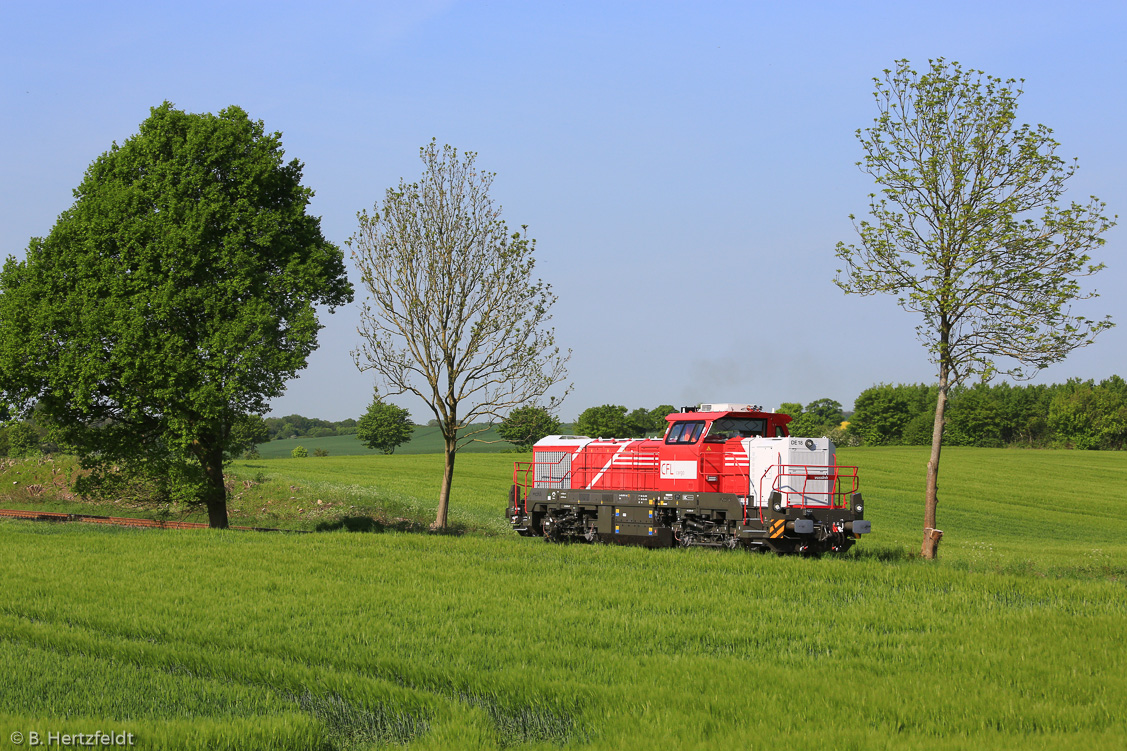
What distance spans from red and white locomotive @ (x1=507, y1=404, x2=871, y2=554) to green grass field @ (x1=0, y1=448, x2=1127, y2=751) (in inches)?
75.5

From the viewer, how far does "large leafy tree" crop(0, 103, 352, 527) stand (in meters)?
25.3

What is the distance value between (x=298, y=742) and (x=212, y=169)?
23.9m

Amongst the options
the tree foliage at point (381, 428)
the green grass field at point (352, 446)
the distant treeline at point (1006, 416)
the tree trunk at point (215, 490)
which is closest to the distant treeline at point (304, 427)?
the green grass field at point (352, 446)

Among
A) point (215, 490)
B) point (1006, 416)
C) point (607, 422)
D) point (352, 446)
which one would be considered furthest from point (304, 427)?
point (215, 490)

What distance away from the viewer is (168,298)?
998 inches

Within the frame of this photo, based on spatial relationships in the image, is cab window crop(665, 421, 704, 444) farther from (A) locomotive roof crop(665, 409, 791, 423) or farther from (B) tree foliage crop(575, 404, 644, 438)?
(B) tree foliage crop(575, 404, 644, 438)

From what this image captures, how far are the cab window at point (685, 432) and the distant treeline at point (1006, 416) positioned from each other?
90461mm

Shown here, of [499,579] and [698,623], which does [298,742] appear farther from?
[499,579]

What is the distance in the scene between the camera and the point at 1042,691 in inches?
335

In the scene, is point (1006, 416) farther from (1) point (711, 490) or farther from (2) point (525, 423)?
(1) point (711, 490)

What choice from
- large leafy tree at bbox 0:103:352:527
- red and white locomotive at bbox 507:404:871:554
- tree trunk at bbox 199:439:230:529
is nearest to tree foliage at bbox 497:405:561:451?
red and white locomotive at bbox 507:404:871:554

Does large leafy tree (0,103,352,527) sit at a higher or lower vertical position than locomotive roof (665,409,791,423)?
higher

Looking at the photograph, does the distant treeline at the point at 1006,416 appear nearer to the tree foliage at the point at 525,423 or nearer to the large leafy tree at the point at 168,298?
the tree foliage at the point at 525,423

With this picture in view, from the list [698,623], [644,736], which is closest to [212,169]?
[698,623]
